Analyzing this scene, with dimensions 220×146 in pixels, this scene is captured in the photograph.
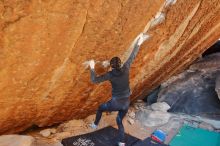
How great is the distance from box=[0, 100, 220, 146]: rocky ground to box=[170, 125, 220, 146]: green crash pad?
119 mm

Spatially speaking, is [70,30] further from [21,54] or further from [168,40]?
[168,40]

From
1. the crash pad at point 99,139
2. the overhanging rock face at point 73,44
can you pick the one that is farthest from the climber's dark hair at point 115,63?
the crash pad at point 99,139

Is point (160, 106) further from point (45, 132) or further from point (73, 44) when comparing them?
point (73, 44)

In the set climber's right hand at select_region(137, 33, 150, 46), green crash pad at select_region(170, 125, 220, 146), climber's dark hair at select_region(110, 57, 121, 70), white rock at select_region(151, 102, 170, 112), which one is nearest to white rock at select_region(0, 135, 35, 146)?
climber's dark hair at select_region(110, 57, 121, 70)

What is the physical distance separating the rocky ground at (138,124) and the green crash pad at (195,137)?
4.7 inches

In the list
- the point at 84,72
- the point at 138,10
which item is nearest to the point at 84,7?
the point at 138,10

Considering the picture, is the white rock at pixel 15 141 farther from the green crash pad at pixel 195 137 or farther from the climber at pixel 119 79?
the green crash pad at pixel 195 137

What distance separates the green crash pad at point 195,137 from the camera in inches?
203

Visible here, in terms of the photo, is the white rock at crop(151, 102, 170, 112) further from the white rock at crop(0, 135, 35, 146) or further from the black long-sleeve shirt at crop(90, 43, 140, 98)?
the white rock at crop(0, 135, 35, 146)

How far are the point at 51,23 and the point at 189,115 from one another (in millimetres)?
3691

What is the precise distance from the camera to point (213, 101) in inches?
242

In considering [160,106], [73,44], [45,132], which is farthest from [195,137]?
[73,44]

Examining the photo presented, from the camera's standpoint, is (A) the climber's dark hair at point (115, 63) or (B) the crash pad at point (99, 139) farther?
(B) the crash pad at point (99, 139)

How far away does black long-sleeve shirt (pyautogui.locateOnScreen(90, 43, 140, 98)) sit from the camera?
4148 millimetres
